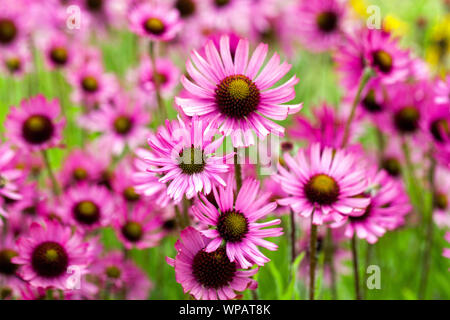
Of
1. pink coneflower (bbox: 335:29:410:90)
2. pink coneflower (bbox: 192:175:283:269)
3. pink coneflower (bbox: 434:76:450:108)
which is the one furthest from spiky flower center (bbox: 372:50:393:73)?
pink coneflower (bbox: 192:175:283:269)

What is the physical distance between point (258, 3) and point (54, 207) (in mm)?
1276

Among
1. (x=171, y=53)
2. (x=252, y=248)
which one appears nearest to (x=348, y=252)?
(x=252, y=248)

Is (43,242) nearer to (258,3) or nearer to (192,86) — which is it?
(192,86)

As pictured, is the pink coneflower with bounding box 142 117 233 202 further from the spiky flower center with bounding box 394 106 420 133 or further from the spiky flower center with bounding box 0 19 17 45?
the spiky flower center with bounding box 0 19 17 45

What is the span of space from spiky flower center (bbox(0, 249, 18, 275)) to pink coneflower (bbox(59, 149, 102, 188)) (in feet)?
1.00

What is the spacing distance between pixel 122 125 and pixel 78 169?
0.23m

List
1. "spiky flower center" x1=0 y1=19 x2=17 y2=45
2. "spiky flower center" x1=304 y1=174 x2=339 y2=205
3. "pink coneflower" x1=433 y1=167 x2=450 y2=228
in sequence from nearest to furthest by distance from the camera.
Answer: "spiky flower center" x1=304 y1=174 x2=339 y2=205 < "pink coneflower" x1=433 y1=167 x2=450 y2=228 < "spiky flower center" x1=0 y1=19 x2=17 y2=45

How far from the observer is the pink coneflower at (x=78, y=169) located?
4.03ft

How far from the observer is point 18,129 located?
3.67ft

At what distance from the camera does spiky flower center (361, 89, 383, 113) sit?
3.97 feet

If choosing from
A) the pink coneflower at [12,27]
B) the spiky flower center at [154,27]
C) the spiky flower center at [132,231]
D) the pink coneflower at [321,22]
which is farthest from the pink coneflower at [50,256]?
the pink coneflower at [321,22]

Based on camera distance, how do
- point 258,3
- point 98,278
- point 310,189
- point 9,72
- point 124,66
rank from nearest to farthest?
point 310,189, point 98,278, point 9,72, point 258,3, point 124,66

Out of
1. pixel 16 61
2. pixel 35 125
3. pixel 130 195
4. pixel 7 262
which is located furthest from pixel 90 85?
pixel 7 262

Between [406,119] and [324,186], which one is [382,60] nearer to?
[406,119]
